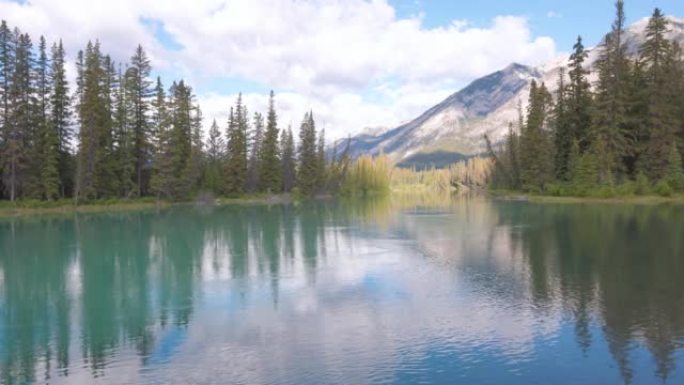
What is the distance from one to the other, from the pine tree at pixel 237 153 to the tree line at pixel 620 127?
50.1m

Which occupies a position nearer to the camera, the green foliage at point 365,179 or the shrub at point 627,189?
the shrub at point 627,189

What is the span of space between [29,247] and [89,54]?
5213 centimetres

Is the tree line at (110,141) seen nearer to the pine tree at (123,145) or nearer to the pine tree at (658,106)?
the pine tree at (123,145)

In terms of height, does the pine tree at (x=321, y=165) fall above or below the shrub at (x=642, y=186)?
above

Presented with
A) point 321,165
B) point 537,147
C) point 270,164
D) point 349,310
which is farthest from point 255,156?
point 349,310

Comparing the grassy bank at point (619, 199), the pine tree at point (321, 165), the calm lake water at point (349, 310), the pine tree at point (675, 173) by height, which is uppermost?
the pine tree at point (321, 165)

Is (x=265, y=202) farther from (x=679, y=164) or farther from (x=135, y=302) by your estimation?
(x=135, y=302)

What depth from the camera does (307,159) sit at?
4862 inches

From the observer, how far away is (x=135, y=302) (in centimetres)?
2247

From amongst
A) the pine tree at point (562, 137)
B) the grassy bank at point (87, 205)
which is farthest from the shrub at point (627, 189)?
the grassy bank at point (87, 205)

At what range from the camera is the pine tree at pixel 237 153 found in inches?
3934

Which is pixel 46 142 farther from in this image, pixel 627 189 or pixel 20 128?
pixel 627 189

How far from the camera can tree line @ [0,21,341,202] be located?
2726 inches

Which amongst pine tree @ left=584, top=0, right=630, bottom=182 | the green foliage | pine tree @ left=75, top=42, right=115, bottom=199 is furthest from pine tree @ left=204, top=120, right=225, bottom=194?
pine tree @ left=584, top=0, right=630, bottom=182
